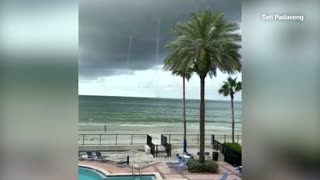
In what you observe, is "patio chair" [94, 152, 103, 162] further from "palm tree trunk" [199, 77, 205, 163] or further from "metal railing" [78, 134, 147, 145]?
"palm tree trunk" [199, 77, 205, 163]

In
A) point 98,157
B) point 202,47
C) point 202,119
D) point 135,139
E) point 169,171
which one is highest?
point 202,47

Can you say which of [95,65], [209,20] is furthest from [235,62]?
[95,65]

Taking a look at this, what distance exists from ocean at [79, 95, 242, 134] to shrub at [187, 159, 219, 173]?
1.64 ft

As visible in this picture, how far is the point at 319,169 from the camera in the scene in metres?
1.84

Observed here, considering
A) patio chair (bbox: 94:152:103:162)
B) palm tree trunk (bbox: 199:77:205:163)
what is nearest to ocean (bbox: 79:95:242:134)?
palm tree trunk (bbox: 199:77:205:163)

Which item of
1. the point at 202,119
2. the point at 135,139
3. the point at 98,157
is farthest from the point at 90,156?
the point at 202,119

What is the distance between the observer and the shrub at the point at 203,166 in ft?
16.1

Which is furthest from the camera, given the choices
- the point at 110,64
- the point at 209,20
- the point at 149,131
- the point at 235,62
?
the point at 149,131

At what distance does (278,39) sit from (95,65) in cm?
216

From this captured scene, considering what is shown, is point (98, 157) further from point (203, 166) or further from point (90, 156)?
point (203, 166)

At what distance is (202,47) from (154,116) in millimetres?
1556

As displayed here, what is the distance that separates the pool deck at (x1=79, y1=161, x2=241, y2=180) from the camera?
184 inches

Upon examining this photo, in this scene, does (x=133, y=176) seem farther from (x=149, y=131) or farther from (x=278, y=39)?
(x=278, y=39)

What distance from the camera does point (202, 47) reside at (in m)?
5.14
